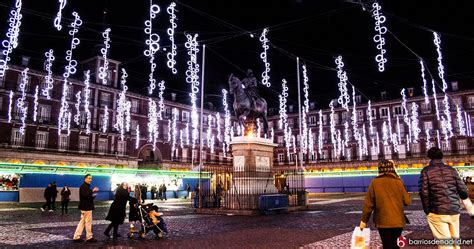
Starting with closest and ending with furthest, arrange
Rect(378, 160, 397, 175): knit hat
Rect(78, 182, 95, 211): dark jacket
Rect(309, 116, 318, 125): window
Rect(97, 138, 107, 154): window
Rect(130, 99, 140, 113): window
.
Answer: Rect(378, 160, 397, 175): knit hat < Rect(78, 182, 95, 211): dark jacket < Rect(97, 138, 107, 154): window < Rect(130, 99, 140, 113): window < Rect(309, 116, 318, 125): window

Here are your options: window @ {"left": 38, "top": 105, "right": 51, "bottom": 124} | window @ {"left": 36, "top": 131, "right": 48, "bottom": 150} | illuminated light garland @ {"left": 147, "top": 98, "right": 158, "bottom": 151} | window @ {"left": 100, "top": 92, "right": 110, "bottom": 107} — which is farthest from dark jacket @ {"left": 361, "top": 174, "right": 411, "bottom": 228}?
window @ {"left": 100, "top": 92, "right": 110, "bottom": 107}

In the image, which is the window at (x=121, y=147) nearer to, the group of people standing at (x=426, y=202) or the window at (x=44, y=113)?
the window at (x=44, y=113)

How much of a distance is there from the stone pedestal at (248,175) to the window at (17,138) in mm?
30071

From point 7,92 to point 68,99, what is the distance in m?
6.08

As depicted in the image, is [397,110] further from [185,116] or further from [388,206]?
[388,206]

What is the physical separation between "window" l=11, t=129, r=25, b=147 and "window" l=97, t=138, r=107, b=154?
27.3 feet

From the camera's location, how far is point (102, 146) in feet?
145

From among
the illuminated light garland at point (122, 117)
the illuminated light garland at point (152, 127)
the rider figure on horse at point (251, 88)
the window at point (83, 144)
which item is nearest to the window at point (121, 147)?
the illuminated light garland at point (122, 117)

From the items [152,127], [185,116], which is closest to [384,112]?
[185,116]

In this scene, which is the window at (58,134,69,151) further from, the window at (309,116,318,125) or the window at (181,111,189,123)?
the window at (309,116,318,125)

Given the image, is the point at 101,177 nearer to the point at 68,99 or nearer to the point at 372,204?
the point at 68,99

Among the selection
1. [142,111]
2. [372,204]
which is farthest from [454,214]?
[142,111]

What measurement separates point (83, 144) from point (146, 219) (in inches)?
1449

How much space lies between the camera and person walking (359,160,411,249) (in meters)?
4.26
